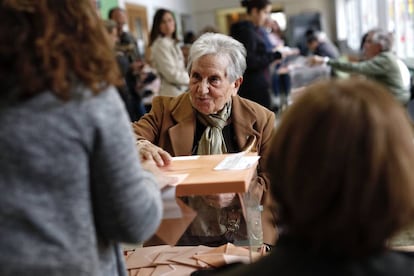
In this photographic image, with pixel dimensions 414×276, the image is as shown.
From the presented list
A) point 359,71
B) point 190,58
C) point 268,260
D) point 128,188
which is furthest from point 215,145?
point 359,71

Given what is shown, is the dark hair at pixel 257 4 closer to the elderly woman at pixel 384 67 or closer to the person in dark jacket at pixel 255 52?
the person in dark jacket at pixel 255 52

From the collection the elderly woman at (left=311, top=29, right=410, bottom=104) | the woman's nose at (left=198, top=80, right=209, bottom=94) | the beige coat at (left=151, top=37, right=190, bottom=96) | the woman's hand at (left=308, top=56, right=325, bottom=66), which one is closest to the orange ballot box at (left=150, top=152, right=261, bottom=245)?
the woman's nose at (left=198, top=80, right=209, bottom=94)

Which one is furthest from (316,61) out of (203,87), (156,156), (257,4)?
(156,156)

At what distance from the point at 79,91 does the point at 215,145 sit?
994 mm

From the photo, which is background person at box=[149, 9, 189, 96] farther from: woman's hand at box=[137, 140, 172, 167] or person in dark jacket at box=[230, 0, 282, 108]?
woman's hand at box=[137, 140, 172, 167]

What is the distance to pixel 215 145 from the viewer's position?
5.81ft

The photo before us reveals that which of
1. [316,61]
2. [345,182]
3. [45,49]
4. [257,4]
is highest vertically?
[257,4]

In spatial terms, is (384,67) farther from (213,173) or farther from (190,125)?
(213,173)

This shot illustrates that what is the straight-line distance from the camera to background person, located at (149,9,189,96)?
160 inches

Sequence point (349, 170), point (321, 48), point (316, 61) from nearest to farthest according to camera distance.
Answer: point (349, 170)
point (316, 61)
point (321, 48)

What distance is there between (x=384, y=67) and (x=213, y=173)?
349 centimetres

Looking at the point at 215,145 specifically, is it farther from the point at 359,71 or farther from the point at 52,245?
the point at 359,71

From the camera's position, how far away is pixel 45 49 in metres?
0.78

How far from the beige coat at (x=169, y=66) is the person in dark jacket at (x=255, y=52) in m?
0.49
